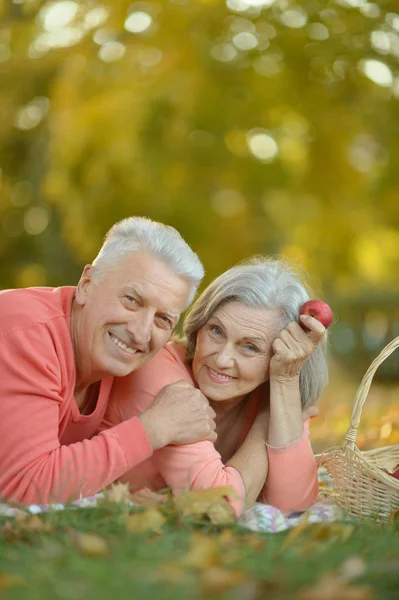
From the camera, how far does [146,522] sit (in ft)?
8.96

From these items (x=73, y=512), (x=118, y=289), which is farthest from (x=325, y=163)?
(x=73, y=512)

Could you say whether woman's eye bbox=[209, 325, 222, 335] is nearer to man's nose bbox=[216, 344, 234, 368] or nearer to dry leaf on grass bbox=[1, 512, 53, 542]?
man's nose bbox=[216, 344, 234, 368]

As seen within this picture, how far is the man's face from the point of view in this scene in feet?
11.6

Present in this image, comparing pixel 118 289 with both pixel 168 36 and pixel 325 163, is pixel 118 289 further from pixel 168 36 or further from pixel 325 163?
pixel 325 163

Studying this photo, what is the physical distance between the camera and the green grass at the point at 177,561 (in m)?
2.00

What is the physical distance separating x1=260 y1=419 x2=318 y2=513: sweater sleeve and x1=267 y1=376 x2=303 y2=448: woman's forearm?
0.03m

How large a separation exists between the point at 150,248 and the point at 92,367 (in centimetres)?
56

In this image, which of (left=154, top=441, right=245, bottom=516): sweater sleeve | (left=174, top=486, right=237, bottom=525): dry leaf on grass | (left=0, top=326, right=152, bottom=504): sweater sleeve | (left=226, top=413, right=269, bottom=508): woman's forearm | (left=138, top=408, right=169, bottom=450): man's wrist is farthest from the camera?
(left=226, top=413, right=269, bottom=508): woman's forearm

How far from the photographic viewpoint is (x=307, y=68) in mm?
8508

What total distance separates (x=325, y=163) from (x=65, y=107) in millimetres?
3283

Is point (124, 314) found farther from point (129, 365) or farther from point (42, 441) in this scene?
point (42, 441)

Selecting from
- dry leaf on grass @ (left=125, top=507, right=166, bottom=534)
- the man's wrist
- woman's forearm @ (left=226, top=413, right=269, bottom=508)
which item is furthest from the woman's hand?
dry leaf on grass @ (left=125, top=507, right=166, bottom=534)

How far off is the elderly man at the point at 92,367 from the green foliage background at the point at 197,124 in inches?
195

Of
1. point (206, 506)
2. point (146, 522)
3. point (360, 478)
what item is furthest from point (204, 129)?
point (146, 522)
